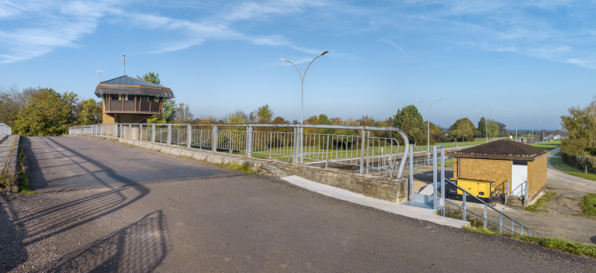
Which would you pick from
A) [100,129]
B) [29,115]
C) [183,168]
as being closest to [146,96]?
[100,129]

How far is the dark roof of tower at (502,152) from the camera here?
21091 mm

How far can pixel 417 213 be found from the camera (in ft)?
18.9

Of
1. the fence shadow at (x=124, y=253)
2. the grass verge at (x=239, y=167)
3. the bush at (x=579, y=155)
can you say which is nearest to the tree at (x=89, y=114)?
the grass verge at (x=239, y=167)

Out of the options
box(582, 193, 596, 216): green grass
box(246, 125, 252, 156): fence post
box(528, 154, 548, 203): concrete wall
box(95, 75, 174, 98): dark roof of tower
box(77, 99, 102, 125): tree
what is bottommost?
box(582, 193, 596, 216): green grass

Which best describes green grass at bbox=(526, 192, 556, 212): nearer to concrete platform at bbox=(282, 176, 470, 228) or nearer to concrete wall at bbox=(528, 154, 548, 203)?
concrete wall at bbox=(528, 154, 548, 203)

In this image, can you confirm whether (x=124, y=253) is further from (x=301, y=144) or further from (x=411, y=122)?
(x=411, y=122)

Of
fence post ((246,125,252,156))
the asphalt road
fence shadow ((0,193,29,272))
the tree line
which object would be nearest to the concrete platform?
the asphalt road

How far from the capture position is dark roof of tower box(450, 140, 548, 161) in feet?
69.2

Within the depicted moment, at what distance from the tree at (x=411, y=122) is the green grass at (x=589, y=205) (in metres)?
42.1

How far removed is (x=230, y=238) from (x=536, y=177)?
23939 mm

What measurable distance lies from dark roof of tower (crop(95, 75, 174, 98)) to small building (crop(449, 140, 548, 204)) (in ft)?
112

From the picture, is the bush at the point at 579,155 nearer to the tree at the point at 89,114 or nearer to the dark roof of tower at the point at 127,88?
the dark roof of tower at the point at 127,88

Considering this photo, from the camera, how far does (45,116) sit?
55.3 meters

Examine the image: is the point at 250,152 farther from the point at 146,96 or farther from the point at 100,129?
the point at 146,96
